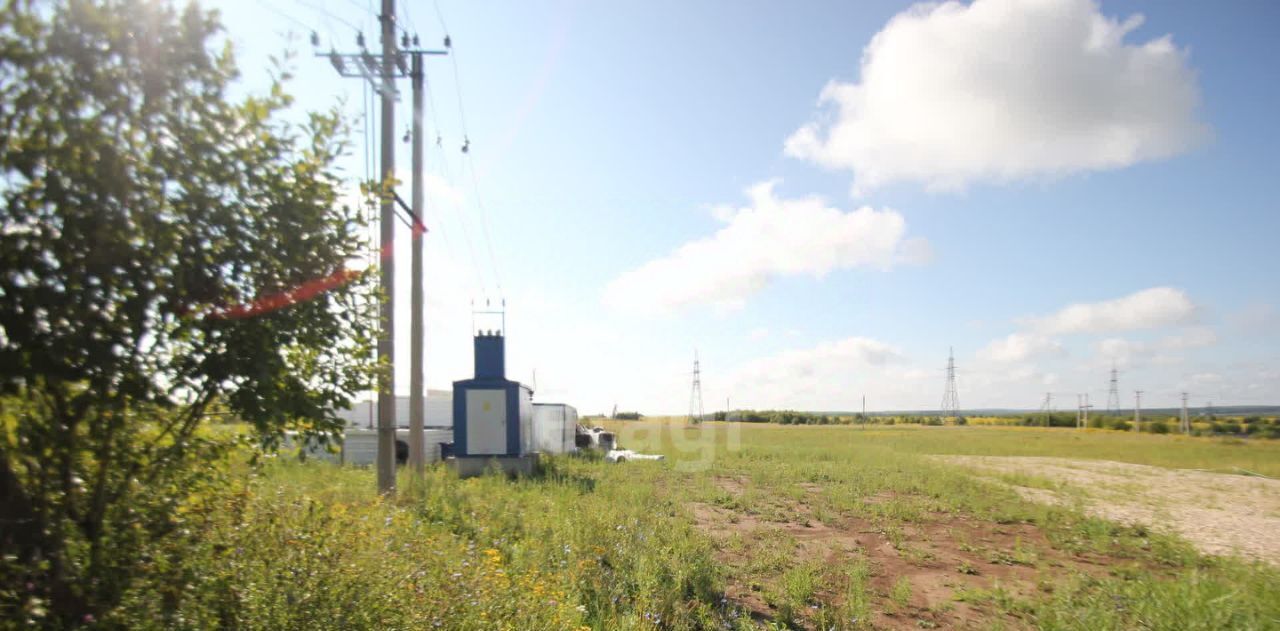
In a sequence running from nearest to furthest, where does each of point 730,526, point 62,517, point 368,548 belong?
point 62,517 < point 368,548 < point 730,526

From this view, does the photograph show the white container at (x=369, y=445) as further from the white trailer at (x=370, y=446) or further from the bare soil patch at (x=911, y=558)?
the bare soil patch at (x=911, y=558)

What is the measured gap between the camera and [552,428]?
22906mm

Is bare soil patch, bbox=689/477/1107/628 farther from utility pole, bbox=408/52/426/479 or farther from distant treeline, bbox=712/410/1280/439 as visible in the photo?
distant treeline, bbox=712/410/1280/439

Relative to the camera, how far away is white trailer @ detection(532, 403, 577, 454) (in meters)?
21.5

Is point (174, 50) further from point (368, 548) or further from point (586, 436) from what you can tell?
point (586, 436)

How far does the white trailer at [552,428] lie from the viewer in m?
21.5

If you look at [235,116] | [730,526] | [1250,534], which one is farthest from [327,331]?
[1250,534]

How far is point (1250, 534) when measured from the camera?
39.6 feet

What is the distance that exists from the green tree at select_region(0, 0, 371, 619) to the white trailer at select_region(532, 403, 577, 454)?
17.1 m

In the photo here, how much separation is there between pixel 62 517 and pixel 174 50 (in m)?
2.05

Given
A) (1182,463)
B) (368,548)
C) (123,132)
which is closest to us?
(123,132)

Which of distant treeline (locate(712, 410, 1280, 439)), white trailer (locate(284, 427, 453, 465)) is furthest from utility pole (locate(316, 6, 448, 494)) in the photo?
distant treeline (locate(712, 410, 1280, 439))

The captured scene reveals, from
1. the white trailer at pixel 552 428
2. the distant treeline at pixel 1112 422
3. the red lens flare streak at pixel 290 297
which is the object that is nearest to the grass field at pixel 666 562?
the red lens flare streak at pixel 290 297

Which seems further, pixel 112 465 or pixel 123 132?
pixel 112 465
